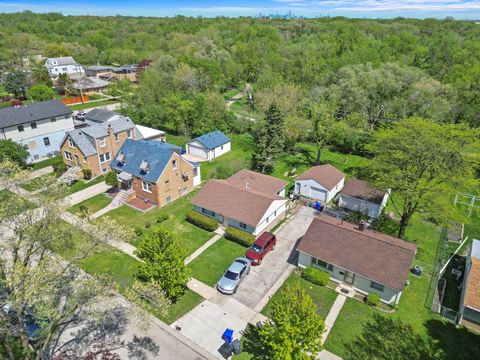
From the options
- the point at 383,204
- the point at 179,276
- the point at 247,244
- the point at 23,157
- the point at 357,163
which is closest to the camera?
the point at 179,276

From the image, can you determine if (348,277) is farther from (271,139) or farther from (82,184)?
(82,184)

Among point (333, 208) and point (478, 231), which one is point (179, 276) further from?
point (478, 231)

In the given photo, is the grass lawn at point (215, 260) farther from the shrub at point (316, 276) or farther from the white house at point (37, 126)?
the white house at point (37, 126)

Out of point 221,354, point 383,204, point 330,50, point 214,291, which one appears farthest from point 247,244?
point 330,50

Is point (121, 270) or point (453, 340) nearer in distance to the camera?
point (453, 340)

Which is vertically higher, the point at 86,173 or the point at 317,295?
the point at 86,173

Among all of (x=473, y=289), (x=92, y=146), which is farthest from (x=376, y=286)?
(x=92, y=146)

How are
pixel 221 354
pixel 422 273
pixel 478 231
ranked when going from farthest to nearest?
pixel 478 231
pixel 422 273
pixel 221 354
